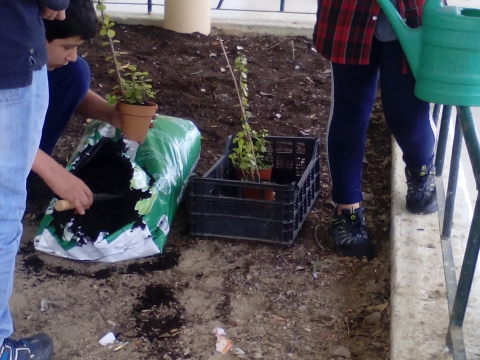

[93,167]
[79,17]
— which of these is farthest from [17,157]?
[93,167]

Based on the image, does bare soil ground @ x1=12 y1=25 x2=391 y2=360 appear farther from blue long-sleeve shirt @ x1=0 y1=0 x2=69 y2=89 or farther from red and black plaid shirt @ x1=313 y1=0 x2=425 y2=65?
blue long-sleeve shirt @ x1=0 y1=0 x2=69 y2=89

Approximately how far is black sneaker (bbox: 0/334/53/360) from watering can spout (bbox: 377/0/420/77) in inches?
54.0

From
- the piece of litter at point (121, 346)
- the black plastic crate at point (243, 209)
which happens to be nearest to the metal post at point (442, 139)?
the black plastic crate at point (243, 209)

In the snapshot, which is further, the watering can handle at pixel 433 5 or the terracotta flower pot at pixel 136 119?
the terracotta flower pot at pixel 136 119

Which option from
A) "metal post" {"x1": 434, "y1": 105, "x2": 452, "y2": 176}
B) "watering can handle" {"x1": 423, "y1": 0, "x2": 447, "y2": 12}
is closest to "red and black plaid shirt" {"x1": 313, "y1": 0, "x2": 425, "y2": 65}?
"watering can handle" {"x1": 423, "y1": 0, "x2": 447, "y2": 12}

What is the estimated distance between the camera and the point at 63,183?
2.24 m

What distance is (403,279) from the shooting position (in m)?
2.19

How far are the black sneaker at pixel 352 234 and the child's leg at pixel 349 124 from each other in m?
0.06

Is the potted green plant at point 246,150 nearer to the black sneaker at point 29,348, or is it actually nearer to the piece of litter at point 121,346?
the piece of litter at point 121,346

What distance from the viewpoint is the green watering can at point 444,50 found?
182 centimetres

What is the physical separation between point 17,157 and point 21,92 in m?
0.17

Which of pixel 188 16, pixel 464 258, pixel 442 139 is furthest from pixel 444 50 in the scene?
pixel 188 16

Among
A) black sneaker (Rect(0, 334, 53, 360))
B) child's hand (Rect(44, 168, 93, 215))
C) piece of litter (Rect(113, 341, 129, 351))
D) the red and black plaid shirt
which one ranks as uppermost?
the red and black plaid shirt

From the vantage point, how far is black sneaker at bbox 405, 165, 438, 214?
2533 millimetres
